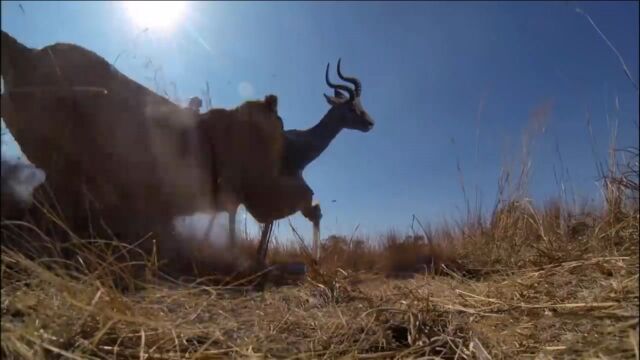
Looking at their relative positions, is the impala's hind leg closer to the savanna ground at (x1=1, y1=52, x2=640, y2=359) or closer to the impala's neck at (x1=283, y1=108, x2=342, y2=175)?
the savanna ground at (x1=1, y1=52, x2=640, y2=359)

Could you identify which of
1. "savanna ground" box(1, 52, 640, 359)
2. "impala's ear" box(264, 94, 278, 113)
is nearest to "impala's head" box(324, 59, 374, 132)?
"impala's ear" box(264, 94, 278, 113)

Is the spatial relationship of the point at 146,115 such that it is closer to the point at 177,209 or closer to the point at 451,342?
the point at 177,209

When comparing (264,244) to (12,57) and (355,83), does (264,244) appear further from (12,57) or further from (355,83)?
(355,83)

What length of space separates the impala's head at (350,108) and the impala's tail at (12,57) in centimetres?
176

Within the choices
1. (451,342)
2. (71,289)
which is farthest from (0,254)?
(451,342)

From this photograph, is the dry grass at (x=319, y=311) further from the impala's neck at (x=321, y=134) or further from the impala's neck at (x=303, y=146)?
the impala's neck at (x=321, y=134)

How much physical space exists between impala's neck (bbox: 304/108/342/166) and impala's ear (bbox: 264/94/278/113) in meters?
0.47

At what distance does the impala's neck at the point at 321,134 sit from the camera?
7.07ft

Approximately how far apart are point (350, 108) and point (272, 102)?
156 centimetres

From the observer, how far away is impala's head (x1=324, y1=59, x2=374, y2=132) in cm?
266

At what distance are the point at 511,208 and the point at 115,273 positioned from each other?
5.18 ft

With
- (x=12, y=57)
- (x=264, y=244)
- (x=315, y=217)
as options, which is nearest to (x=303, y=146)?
(x=315, y=217)

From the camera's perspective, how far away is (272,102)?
157 centimetres

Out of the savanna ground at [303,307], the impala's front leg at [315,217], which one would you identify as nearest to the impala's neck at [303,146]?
the impala's front leg at [315,217]
